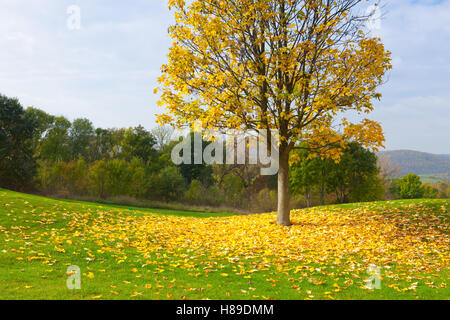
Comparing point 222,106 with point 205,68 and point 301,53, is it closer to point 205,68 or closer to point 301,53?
point 205,68

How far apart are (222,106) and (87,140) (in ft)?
151

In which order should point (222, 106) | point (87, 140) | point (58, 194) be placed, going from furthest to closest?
point (87, 140) < point (58, 194) < point (222, 106)

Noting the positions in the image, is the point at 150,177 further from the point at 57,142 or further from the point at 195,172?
the point at 57,142

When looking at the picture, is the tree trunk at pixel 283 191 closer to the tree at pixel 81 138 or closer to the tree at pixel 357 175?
the tree at pixel 357 175

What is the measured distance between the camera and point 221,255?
31.4 ft

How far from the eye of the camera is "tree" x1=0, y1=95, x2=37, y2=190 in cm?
3119

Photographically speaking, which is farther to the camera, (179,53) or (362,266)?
(179,53)

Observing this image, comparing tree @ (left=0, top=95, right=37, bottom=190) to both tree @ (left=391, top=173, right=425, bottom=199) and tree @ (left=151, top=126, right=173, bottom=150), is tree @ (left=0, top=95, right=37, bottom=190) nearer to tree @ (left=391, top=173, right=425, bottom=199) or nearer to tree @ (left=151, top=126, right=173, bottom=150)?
tree @ (left=151, top=126, right=173, bottom=150)

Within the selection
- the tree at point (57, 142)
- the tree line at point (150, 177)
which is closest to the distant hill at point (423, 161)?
the tree line at point (150, 177)

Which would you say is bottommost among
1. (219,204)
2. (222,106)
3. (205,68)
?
(219,204)

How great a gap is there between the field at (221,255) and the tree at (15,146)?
18.6 metres

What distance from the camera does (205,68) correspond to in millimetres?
13281

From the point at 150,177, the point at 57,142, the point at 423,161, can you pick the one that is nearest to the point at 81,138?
the point at 57,142
